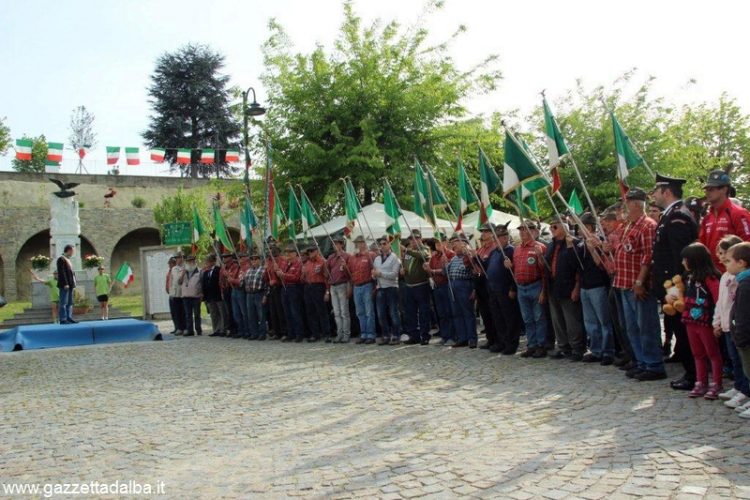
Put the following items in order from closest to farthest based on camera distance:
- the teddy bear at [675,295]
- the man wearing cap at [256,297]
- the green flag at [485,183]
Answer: the teddy bear at [675,295] < the green flag at [485,183] < the man wearing cap at [256,297]

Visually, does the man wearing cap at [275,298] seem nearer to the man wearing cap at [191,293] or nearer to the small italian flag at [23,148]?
the man wearing cap at [191,293]

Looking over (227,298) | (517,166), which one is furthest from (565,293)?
(227,298)

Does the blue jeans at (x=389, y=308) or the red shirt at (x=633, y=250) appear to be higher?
the red shirt at (x=633, y=250)

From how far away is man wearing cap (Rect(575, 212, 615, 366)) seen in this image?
28.2ft

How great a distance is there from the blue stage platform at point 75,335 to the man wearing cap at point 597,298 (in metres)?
10.5

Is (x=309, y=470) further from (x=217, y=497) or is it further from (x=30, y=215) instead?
(x=30, y=215)

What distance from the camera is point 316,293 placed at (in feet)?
44.5

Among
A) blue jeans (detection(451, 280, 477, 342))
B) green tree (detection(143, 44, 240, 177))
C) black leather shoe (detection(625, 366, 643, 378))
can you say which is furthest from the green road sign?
green tree (detection(143, 44, 240, 177))

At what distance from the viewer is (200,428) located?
6.29 m

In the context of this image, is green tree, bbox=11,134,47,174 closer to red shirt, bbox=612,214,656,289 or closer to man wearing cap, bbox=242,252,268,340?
man wearing cap, bbox=242,252,268,340

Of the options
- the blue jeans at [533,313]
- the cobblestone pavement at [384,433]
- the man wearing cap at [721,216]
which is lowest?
the cobblestone pavement at [384,433]

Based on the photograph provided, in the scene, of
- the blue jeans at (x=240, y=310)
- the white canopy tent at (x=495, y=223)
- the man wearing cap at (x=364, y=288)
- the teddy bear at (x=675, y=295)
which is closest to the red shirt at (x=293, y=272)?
the man wearing cap at (x=364, y=288)

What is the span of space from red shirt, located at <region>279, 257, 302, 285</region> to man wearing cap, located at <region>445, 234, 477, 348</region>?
3632 mm

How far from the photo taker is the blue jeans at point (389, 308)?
12.4 metres
